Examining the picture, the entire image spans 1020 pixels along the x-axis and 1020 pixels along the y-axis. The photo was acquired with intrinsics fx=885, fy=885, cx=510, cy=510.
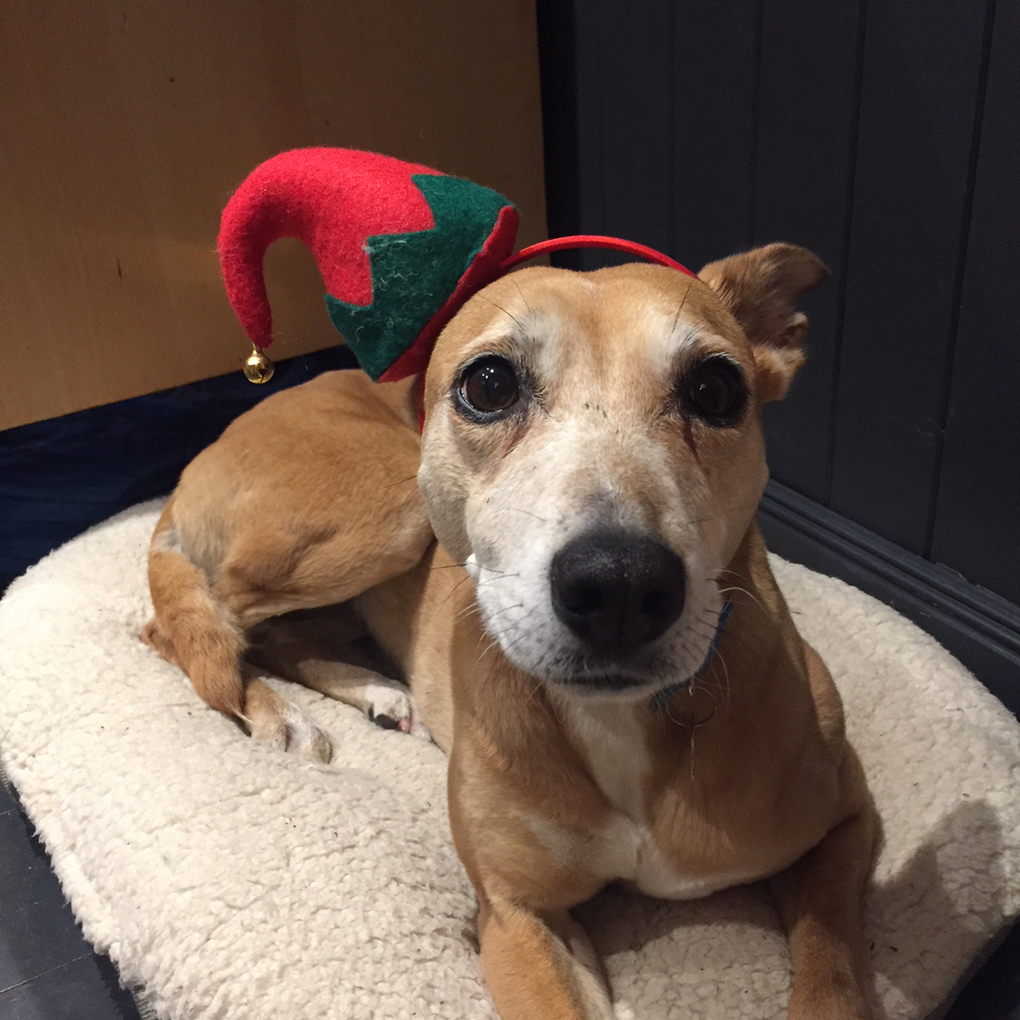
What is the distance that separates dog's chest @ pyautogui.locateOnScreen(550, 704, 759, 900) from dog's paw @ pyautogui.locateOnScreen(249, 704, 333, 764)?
68 cm

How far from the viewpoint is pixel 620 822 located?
1.26m

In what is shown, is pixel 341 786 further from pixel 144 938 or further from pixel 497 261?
pixel 497 261

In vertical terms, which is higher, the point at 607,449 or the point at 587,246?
the point at 587,246

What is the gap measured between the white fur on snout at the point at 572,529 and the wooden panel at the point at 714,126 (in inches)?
50.4

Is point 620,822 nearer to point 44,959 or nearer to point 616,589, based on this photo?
point 616,589

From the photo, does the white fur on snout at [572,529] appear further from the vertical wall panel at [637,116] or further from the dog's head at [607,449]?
the vertical wall panel at [637,116]

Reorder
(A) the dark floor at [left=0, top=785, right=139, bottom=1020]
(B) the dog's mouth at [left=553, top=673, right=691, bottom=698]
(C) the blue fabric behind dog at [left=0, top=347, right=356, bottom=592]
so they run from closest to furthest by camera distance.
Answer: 1. (B) the dog's mouth at [left=553, top=673, right=691, bottom=698]
2. (A) the dark floor at [left=0, top=785, right=139, bottom=1020]
3. (C) the blue fabric behind dog at [left=0, top=347, right=356, bottom=592]

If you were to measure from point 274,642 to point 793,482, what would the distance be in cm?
134

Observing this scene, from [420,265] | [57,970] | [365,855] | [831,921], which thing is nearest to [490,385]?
[420,265]

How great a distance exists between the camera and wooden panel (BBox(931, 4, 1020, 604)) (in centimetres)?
150

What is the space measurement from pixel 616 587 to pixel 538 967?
687mm

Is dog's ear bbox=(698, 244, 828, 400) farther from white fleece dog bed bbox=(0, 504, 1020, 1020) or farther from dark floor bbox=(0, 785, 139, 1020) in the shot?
dark floor bbox=(0, 785, 139, 1020)

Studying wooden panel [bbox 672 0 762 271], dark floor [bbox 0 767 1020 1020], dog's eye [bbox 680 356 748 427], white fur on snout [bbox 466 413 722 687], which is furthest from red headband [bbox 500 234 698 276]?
dark floor [bbox 0 767 1020 1020]

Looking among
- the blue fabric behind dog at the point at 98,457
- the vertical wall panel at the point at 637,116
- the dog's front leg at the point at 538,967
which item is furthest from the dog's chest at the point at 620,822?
the blue fabric behind dog at the point at 98,457
